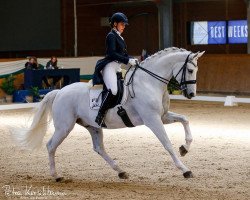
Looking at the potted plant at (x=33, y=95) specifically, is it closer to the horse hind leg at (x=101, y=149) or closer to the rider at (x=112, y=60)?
the horse hind leg at (x=101, y=149)

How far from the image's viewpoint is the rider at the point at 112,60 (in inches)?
307

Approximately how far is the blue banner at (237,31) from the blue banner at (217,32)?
0.24 m

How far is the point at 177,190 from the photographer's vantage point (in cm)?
701

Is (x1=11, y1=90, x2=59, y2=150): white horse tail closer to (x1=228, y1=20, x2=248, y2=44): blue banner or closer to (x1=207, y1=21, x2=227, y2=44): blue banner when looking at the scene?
(x1=228, y1=20, x2=248, y2=44): blue banner

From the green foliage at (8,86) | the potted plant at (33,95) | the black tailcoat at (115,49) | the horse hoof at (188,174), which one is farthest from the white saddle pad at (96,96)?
the green foliage at (8,86)

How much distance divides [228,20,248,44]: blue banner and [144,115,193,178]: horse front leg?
748 inches

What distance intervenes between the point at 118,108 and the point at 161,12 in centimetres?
1659

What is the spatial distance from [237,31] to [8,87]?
1006cm

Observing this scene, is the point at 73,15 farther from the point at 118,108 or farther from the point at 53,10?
the point at 118,108

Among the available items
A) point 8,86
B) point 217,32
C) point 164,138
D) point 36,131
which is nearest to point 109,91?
point 164,138

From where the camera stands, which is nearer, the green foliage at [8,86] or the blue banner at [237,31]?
the green foliage at [8,86]

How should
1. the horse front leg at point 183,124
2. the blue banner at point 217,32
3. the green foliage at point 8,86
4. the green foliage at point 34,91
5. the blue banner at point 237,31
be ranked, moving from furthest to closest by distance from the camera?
1. the blue banner at point 217,32
2. the blue banner at point 237,31
3. the green foliage at point 8,86
4. the green foliage at point 34,91
5. the horse front leg at point 183,124

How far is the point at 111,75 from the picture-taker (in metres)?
7.90

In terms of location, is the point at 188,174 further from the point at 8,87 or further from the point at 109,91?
the point at 8,87
